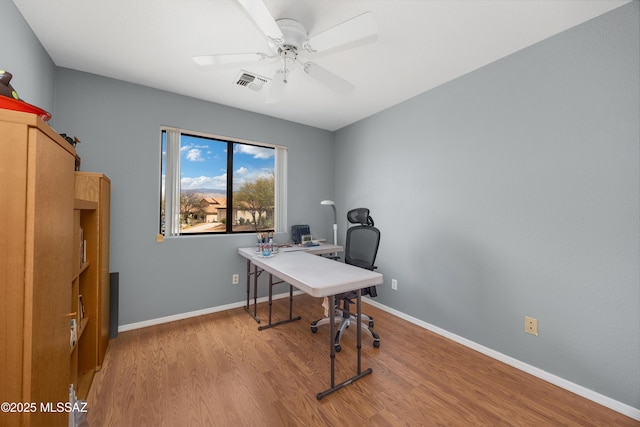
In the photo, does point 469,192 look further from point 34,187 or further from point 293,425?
point 34,187

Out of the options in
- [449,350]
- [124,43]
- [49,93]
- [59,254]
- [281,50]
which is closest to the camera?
[59,254]

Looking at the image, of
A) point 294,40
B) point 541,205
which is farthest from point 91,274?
point 541,205

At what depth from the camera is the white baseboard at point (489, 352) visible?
65.8 inches

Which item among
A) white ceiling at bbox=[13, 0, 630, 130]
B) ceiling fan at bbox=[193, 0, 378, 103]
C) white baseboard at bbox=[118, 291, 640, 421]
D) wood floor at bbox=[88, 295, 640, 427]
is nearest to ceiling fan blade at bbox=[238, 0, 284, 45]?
ceiling fan at bbox=[193, 0, 378, 103]

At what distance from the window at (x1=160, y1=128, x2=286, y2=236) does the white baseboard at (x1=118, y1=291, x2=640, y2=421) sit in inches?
37.5

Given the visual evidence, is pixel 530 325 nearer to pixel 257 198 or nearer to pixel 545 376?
pixel 545 376

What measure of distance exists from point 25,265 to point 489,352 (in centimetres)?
304

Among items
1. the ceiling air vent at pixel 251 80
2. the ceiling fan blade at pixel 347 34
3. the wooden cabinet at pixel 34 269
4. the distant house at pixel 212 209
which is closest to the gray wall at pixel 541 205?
the ceiling fan blade at pixel 347 34

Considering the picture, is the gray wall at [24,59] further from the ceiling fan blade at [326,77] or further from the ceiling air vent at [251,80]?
the ceiling fan blade at [326,77]

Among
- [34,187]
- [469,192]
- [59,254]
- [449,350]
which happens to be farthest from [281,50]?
[449,350]

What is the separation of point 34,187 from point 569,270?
298 cm

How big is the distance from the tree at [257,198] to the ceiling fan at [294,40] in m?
1.65

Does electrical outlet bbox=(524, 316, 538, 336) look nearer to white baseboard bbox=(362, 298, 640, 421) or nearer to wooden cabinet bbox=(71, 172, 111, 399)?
white baseboard bbox=(362, 298, 640, 421)

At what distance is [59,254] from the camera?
41.1 inches
